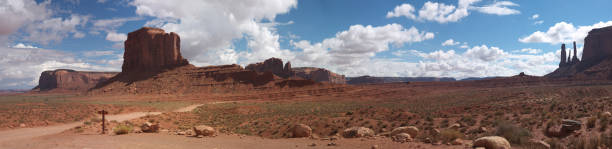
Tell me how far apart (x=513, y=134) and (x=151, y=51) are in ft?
284

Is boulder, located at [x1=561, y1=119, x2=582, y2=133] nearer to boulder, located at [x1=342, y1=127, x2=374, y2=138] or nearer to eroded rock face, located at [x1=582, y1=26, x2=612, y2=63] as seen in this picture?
boulder, located at [x1=342, y1=127, x2=374, y2=138]

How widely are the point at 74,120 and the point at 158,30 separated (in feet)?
237

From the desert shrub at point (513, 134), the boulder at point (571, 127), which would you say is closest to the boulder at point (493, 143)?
the desert shrub at point (513, 134)

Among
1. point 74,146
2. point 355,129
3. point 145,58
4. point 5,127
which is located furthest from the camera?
point 145,58

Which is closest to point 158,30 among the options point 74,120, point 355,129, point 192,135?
point 74,120

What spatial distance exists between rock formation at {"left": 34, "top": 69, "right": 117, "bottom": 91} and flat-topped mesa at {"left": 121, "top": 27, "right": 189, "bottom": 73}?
50.3m

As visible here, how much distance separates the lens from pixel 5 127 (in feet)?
55.3

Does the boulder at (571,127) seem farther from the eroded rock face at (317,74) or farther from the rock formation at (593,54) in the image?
the eroded rock face at (317,74)

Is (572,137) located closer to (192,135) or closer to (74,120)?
(192,135)

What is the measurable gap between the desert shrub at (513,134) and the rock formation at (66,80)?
463 ft

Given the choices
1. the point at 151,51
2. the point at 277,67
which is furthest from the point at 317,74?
the point at 151,51

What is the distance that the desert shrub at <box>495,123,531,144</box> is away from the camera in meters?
10.2

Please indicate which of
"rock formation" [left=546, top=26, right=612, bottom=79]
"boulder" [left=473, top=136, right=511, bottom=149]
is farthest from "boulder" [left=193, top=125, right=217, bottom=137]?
"rock formation" [left=546, top=26, right=612, bottom=79]

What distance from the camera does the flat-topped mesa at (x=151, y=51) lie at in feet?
264
